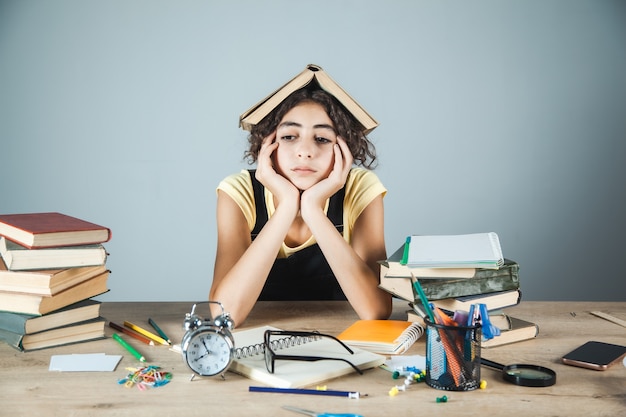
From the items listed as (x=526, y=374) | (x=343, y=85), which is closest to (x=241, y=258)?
(x=526, y=374)

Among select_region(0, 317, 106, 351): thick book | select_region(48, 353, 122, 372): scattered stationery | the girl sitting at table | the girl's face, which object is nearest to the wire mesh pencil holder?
the girl sitting at table

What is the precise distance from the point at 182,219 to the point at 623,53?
238 centimetres

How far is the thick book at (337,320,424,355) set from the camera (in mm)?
1466

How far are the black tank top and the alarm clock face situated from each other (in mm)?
1014

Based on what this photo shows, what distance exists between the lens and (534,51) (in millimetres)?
3490

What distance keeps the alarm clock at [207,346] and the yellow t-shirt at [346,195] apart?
2.99ft

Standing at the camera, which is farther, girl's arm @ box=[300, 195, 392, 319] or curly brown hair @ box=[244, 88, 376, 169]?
curly brown hair @ box=[244, 88, 376, 169]

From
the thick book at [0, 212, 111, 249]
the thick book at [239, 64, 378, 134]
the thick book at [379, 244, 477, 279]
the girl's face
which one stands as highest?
the thick book at [239, 64, 378, 134]

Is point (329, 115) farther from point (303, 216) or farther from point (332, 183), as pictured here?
point (303, 216)

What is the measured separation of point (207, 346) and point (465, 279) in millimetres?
601

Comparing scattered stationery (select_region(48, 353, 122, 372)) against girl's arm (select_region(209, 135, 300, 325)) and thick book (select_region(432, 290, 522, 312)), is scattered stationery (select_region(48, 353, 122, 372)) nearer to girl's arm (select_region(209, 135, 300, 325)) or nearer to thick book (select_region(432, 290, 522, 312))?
girl's arm (select_region(209, 135, 300, 325))

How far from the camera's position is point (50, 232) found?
1.54 metres

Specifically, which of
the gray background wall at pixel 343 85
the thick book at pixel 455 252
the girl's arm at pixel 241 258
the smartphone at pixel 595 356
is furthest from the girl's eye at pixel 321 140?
the gray background wall at pixel 343 85

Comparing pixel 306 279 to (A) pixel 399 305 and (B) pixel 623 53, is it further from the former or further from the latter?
(B) pixel 623 53
